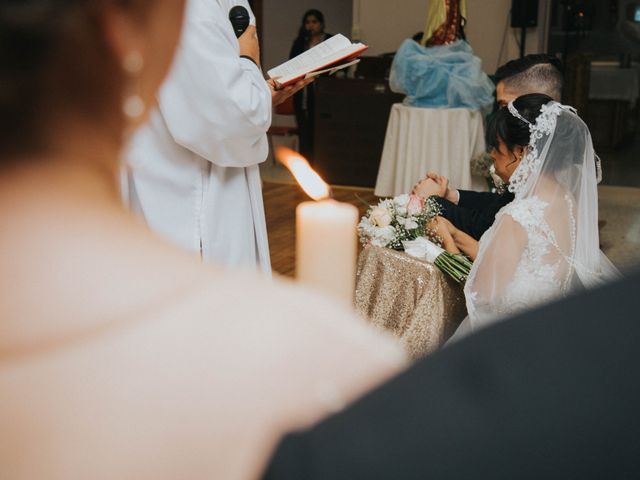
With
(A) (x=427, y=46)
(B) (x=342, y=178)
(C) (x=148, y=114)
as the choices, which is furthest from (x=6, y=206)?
(B) (x=342, y=178)

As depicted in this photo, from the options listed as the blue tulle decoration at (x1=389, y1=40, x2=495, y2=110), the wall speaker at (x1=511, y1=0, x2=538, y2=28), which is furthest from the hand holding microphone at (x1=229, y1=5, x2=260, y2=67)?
the wall speaker at (x1=511, y1=0, x2=538, y2=28)

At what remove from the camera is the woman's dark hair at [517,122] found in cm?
326

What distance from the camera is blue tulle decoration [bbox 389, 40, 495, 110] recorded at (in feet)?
21.4

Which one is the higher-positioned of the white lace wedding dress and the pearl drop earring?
the pearl drop earring

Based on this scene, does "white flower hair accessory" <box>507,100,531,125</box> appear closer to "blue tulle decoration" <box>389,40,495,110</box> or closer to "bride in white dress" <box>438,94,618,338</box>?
"bride in white dress" <box>438,94,618,338</box>

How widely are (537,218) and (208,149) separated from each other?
56.0 inches

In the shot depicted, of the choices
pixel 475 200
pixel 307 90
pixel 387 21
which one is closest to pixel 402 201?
pixel 475 200

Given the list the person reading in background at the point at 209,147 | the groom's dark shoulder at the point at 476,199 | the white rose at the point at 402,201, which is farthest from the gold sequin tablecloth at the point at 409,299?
the person reading in background at the point at 209,147

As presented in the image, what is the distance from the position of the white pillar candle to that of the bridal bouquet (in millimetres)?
2889

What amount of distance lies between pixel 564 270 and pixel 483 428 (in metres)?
3.02

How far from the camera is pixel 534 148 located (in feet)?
10.6

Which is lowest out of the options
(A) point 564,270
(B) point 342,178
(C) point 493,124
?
(B) point 342,178

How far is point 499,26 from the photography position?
9.43 m

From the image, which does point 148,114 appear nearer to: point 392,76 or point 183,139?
point 183,139
